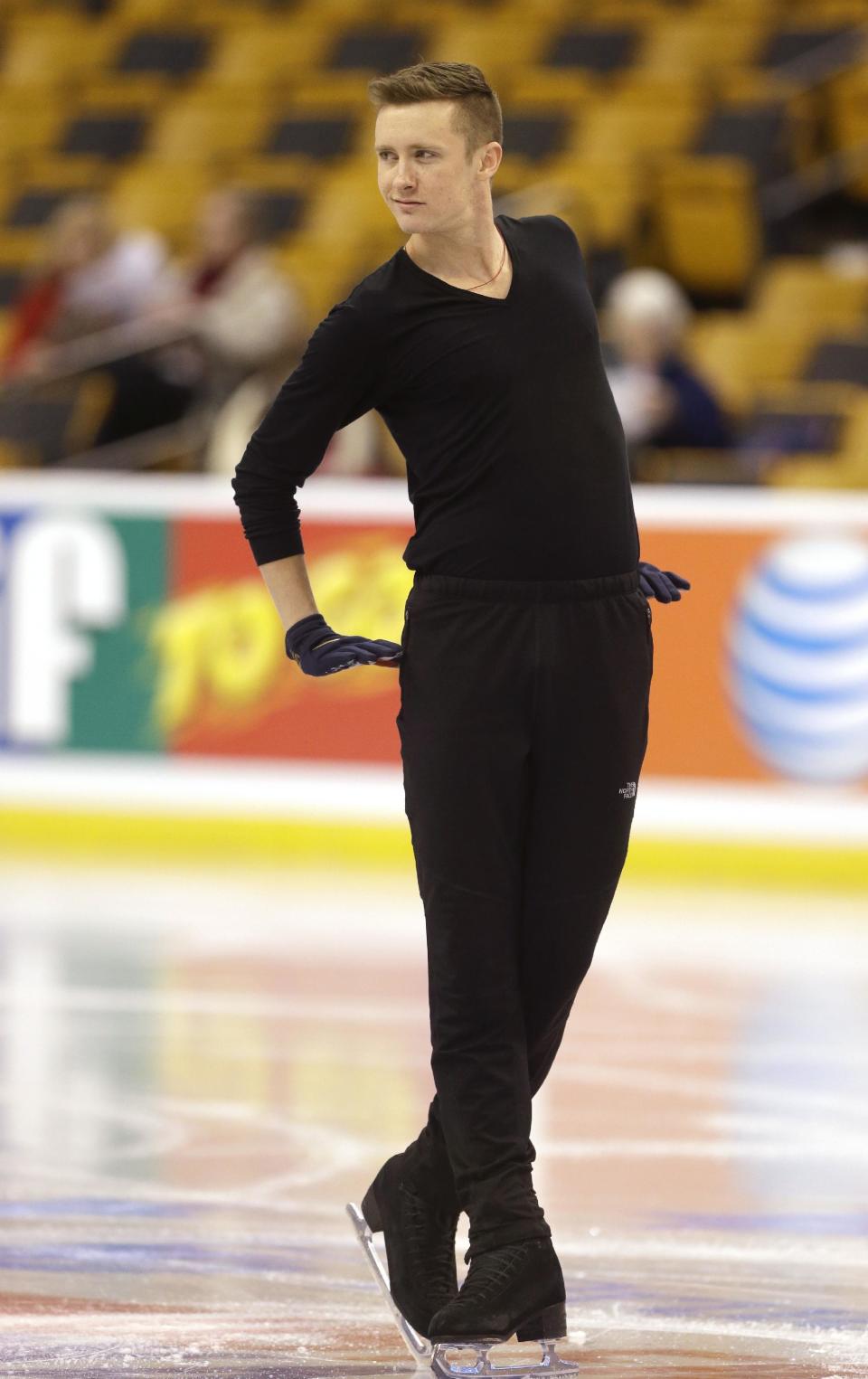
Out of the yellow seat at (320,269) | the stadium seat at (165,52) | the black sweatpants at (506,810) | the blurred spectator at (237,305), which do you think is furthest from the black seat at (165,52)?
the black sweatpants at (506,810)

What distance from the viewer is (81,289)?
1189 centimetres

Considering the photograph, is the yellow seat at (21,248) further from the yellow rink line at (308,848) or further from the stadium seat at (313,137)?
the yellow rink line at (308,848)

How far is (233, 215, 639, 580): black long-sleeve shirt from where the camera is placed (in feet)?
11.5

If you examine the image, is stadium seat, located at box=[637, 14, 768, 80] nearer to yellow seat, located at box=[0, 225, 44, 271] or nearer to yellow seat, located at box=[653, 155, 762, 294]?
yellow seat, located at box=[653, 155, 762, 294]

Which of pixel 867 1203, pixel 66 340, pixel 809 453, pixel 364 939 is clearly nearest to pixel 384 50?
pixel 66 340

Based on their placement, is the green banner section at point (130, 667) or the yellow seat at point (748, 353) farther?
the yellow seat at point (748, 353)

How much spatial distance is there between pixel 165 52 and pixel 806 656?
818 centimetres

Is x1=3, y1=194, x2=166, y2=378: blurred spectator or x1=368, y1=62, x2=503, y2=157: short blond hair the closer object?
x1=368, y1=62, x2=503, y2=157: short blond hair

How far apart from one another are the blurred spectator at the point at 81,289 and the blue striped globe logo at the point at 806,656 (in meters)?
3.86

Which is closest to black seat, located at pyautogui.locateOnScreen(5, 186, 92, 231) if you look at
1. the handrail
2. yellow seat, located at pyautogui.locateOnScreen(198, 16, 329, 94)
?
yellow seat, located at pyautogui.locateOnScreen(198, 16, 329, 94)

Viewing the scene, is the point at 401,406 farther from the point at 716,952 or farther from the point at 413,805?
the point at 716,952

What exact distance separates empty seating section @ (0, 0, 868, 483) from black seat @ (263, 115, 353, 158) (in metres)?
0.01

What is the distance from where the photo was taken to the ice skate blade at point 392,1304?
3.74 m

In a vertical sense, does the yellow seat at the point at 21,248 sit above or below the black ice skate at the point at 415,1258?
below
